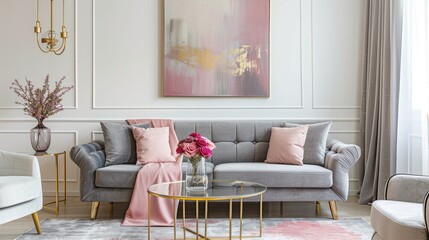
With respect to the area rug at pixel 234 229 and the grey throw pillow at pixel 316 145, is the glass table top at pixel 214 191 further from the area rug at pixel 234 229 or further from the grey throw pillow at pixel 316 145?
the grey throw pillow at pixel 316 145

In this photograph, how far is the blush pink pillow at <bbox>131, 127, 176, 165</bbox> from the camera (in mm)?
4078

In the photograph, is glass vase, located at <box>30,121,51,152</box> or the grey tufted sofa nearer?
the grey tufted sofa

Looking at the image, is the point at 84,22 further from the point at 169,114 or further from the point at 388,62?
the point at 388,62

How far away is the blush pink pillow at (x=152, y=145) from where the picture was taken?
4078 millimetres

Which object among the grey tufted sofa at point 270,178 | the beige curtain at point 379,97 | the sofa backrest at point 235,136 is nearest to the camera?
the grey tufted sofa at point 270,178

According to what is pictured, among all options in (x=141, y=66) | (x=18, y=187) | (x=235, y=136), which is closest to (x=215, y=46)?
(x=141, y=66)

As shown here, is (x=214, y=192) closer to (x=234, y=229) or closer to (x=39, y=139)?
(x=234, y=229)

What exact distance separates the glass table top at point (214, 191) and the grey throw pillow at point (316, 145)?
1187 millimetres

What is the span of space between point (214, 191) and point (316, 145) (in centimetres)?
159

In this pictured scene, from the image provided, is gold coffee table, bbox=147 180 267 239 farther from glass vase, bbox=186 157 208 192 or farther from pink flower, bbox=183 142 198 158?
pink flower, bbox=183 142 198 158

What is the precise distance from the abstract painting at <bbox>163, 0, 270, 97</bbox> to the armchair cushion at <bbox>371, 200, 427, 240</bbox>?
93.0 inches

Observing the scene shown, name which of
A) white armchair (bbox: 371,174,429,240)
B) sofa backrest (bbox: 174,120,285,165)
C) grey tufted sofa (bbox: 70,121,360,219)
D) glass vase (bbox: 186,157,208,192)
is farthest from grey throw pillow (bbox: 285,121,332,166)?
glass vase (bbox: 186,157,208,192)

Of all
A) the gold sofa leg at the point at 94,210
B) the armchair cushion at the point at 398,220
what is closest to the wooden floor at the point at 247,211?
the gold sofa leg at the point at 94,210

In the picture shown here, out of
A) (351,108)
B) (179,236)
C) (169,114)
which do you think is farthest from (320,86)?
(179,236)
